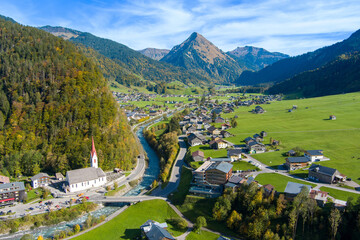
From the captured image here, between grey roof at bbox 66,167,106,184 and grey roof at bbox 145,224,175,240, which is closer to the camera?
grey roof at bbox 145,224,175,240

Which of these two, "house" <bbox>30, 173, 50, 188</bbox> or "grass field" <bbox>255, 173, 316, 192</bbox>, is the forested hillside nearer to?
"house" <bbox>30, 173, 50, 188</bbox>

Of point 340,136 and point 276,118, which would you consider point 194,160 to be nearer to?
point 340,136

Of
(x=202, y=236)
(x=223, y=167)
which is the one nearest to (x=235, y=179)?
(x=223, y=167)

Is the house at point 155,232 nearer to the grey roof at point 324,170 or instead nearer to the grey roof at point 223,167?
the grey roof at point 223,167

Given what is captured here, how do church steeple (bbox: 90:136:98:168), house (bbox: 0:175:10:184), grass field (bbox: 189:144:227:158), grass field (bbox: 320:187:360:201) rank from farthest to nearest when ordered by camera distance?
grass field (bbox: 189:144:227:158)
church steeple (bbox: 90:136:98:168)
house (bbox: 0:175:10:184)
grass field (bbox: 320:187:360:201)

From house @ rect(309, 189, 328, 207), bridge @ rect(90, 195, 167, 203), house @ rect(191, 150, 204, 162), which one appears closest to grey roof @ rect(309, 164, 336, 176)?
house @ rect(309, 189, 328, 207)

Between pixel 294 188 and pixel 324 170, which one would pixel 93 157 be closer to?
pixel 294 188

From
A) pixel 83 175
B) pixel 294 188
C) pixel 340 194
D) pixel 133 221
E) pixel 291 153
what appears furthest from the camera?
pixel 291 153
